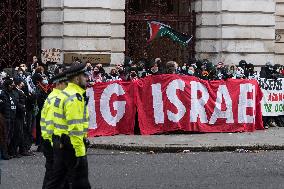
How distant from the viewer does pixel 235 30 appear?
2656cm

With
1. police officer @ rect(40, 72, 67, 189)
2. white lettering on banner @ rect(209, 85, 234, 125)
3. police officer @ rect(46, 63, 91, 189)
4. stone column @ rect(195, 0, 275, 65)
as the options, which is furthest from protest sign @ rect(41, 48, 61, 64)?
police officer @ rect(46, 63, 91, 189)

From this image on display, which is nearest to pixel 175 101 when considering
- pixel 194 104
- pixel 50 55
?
pixel 194 104

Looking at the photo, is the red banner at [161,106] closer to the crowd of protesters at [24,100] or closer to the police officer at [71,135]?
the crowd of protesters at [24,100]

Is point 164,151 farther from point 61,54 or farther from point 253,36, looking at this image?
point 253,36

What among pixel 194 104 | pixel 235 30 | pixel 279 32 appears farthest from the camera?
pixel 279 32

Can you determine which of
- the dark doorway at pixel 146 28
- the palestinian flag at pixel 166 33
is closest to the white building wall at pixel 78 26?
the dark doorway at pixel 146 28

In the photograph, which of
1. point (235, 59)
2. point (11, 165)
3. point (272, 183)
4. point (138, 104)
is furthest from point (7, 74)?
point (235, 59)

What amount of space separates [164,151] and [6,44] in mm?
10112

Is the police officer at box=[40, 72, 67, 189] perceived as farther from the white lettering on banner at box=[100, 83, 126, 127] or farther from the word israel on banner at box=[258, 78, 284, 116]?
the word israel on banner at box=[258, 78, 284, 116]

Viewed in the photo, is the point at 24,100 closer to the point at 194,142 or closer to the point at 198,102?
the point at 194,142

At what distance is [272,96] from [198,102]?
8.56ft

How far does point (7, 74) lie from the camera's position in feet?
54.5

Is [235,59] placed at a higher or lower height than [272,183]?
higher

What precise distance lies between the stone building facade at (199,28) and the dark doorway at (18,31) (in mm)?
352
